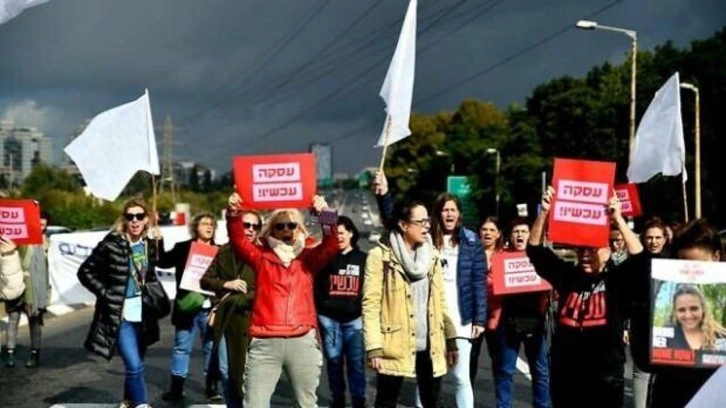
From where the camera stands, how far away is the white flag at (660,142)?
352 inches

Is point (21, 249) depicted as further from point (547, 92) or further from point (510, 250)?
point (547, 92)

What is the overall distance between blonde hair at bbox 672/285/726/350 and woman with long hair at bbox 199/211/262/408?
3.72 metres

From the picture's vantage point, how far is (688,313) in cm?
523

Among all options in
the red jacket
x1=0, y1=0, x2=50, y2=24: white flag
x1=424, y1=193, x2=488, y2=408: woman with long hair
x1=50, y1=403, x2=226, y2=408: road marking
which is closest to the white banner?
x1=50, y1=403, x2=226, y2=408: road marking

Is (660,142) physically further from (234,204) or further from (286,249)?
(234,204)

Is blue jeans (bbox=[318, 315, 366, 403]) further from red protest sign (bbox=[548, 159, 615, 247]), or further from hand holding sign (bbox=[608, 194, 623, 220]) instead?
hand holding sign (bbox=[608, 194, 623, 220])

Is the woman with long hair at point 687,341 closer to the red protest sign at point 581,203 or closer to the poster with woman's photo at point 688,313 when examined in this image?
the poster with woman's photo at point 688,313

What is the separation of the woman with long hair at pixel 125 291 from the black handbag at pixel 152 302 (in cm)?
3

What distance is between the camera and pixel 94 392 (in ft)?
35.2

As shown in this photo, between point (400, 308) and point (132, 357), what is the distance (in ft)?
7.98

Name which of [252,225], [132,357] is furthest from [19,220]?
[252,225]

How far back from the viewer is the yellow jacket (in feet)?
24.1

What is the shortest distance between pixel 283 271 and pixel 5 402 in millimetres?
4370

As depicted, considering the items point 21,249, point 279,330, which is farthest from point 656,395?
point 21,249
